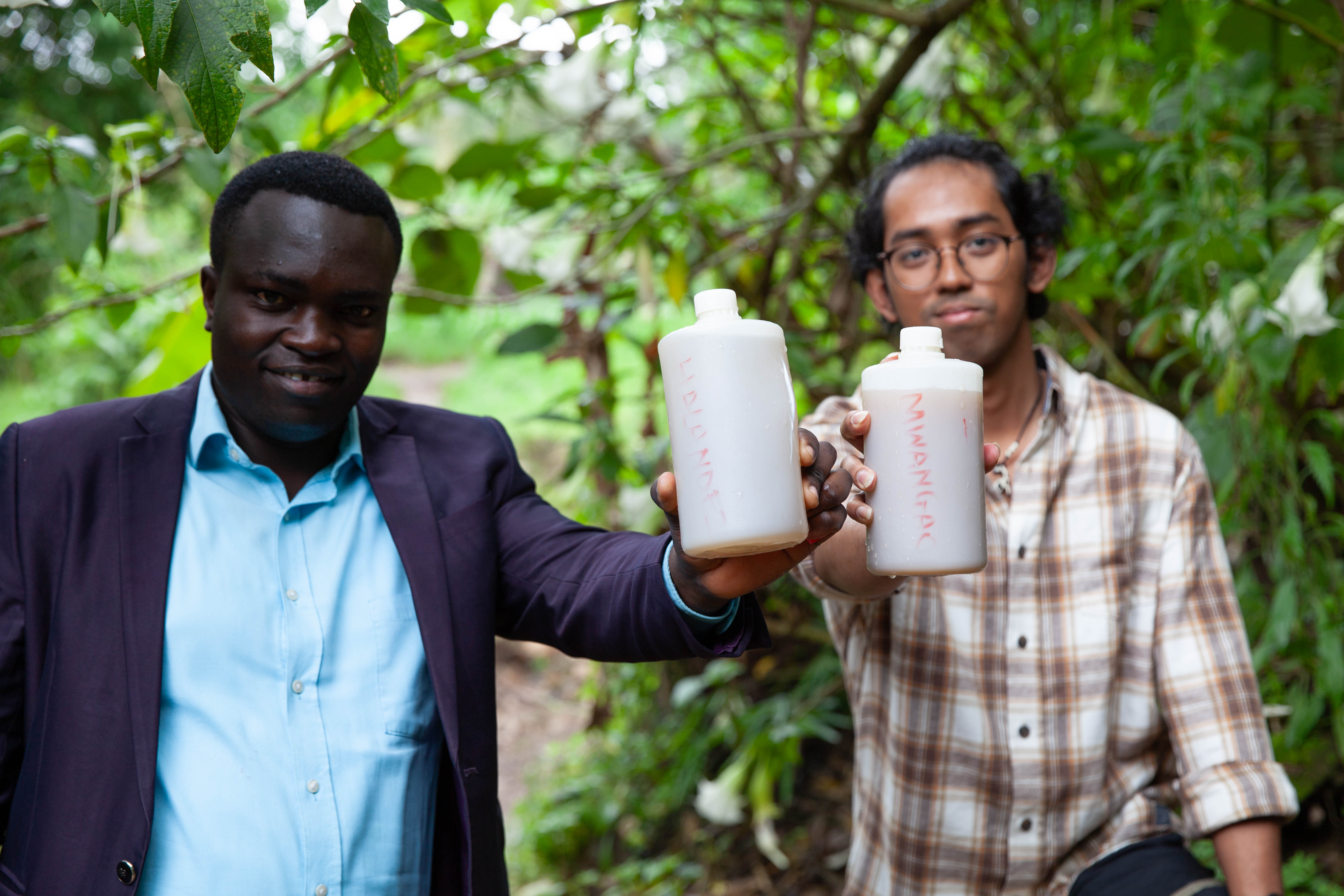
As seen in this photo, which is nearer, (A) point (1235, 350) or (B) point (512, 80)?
(A) point (1235, 350)

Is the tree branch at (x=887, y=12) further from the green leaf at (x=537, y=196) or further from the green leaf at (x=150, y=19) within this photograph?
the green leaf at (x=150, y=19)

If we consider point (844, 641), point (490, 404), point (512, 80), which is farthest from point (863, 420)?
point (490, 404)

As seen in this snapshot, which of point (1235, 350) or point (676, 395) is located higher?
point (1235, 350)

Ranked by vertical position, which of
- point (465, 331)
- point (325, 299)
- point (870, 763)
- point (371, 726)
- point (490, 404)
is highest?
point (465, 331)

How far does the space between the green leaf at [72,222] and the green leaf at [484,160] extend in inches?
31.5

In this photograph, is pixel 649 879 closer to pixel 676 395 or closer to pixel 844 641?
pixel 844 641

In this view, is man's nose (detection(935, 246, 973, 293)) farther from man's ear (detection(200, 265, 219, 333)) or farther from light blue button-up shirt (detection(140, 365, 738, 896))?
man's ear (detection(200, 265, 219, 333))

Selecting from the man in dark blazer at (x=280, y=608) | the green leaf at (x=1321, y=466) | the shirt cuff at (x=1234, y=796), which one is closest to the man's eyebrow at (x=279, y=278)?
the man in dark blazer at (x=280, y=608)

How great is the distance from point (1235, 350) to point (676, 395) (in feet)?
4.20

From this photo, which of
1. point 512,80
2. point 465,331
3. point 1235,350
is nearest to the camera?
point 1235,350

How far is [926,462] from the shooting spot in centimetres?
95

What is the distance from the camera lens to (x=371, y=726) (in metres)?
1.17

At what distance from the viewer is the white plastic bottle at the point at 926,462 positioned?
3.11ft

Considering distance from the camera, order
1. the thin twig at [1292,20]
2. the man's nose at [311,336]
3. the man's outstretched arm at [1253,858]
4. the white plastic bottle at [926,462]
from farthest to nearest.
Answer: the thin twig at [1292,20] < the man's outstretched arm at [1253,858] < the man's nose at [311,336] < the white plastic bottle at [926,462]
